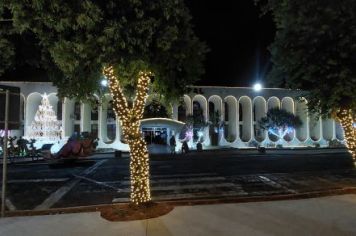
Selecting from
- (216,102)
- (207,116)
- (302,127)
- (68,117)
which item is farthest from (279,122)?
(68,117)

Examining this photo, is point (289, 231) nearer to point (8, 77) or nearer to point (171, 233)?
point (171, 233)

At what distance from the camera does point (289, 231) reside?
21.3 feet

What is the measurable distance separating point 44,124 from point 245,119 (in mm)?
23922

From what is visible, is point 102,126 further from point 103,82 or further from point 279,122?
point 103,82

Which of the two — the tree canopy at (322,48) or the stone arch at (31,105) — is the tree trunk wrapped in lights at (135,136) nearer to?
the tree canopy at (322,48)

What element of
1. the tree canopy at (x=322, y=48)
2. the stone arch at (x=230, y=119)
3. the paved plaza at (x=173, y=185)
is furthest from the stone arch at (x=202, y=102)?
the tree canopy at (x=322, y=48)

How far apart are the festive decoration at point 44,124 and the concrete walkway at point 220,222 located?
89.7 feet

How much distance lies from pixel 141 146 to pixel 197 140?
3531 centimetres

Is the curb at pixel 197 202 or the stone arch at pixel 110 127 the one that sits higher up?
the stone arch at pixel 110 127

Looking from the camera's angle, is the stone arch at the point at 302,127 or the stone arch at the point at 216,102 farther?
the stone arch at the point at 302,127

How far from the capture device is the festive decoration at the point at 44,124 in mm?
34094

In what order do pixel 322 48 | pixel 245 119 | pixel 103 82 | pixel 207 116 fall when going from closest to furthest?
pixel 103 82 < pixel 322 48 < pixel 207 116 < pixel 245 119

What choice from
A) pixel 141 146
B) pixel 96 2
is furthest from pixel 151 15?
pixel 141 146

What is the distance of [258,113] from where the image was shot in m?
48.0
